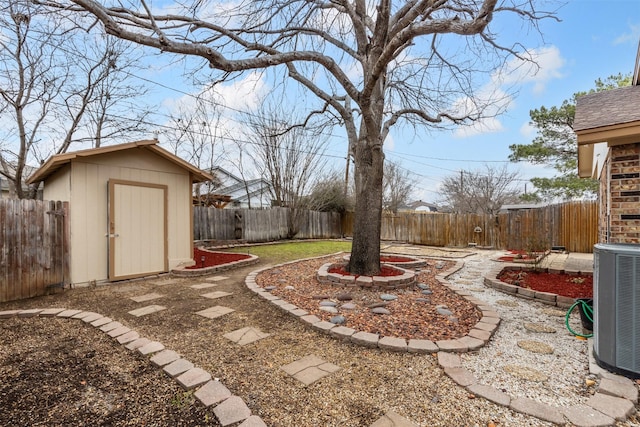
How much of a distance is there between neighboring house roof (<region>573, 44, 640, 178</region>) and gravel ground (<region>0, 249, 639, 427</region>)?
80.7 inches

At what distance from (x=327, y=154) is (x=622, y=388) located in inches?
468

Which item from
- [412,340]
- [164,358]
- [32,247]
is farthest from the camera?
[32,247]

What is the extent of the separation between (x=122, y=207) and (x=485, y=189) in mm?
22245

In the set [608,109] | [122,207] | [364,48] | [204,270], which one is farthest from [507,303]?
[122,207]

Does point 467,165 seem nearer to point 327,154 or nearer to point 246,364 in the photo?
point 327,154

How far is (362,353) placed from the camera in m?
2.44

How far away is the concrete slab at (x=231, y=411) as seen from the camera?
162 centimetres

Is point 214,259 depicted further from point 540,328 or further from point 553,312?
point 553,312

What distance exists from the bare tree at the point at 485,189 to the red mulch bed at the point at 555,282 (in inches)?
669

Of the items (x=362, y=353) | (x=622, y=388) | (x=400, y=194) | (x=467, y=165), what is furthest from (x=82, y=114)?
(x=467, y=165)

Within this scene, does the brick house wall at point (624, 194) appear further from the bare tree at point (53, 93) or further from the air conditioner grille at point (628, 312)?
the bare tree at point (53, 93)

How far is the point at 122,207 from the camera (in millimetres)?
5180

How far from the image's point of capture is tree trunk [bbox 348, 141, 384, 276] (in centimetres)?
476

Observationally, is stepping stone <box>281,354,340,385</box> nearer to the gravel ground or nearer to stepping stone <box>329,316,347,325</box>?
the gravel ground
